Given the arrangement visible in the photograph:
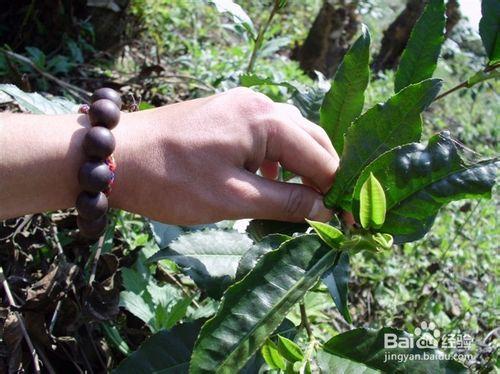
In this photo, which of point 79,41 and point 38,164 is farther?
point 79,41

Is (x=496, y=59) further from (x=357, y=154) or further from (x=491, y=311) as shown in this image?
(x=491, y=311)

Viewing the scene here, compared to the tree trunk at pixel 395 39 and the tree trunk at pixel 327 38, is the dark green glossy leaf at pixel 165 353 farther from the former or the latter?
the tree trunk at pixel 395 39

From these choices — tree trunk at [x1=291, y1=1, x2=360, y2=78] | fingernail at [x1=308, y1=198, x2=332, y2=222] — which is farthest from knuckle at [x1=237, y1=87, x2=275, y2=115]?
tree trunk at [x1=291, y1=1, x2=360, y2=78]

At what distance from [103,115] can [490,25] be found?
981 millimetres

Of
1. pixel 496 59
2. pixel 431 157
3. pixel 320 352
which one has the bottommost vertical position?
pixel 320 352

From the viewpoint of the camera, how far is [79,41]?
3133 millimetres

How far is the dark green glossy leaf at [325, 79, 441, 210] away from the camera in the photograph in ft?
3.87

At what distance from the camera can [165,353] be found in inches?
51.6

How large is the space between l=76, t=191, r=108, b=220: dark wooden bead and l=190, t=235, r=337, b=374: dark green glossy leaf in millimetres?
383

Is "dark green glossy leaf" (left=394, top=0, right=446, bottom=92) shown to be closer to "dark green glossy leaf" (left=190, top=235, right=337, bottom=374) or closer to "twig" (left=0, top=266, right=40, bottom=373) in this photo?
"dark green glossy leaf" (left=190, top=235, right=337, bottom=374)

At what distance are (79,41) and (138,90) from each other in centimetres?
67

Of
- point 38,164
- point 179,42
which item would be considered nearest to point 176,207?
point 38,164

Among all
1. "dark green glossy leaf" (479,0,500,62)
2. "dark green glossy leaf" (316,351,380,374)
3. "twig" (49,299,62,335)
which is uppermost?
"dark green glossy leaf" (479,0,500,62)

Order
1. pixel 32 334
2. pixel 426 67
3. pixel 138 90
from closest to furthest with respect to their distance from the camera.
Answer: pixel 426 67, pixel 32 334, pixel 138 90
